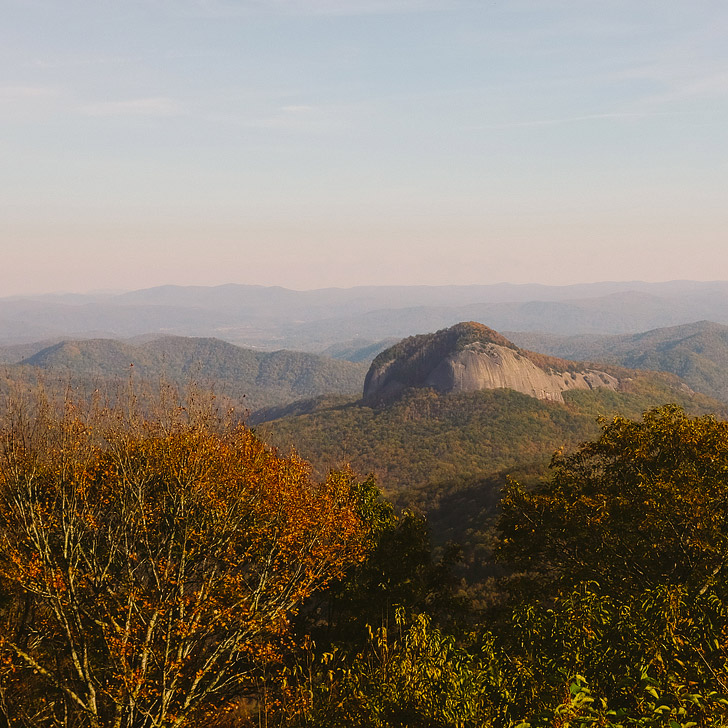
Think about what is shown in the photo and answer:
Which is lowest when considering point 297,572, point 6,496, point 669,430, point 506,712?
point 297,572

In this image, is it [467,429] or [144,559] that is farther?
[467,429]

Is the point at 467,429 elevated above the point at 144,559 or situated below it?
below

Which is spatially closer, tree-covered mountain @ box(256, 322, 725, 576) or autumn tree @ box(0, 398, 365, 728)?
autumn tree @ box(0, 398, 365, 728)

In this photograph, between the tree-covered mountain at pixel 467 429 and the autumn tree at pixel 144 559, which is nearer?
the autumn tree at pixel 144 559

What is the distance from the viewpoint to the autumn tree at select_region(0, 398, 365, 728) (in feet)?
43.4

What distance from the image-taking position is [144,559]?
53.3 ft

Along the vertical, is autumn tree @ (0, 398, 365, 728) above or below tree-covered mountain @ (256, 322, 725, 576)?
above

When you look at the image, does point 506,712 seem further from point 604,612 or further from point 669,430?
point 669,430

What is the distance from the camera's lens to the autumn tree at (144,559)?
13.2 metres

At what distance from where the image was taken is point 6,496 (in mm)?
15086

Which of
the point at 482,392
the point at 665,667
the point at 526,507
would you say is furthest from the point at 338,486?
the point at 482,392

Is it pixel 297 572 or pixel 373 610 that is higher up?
pixel 297 572

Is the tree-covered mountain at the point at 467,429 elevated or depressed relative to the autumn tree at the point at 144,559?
depressed

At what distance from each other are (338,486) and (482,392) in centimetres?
16984
